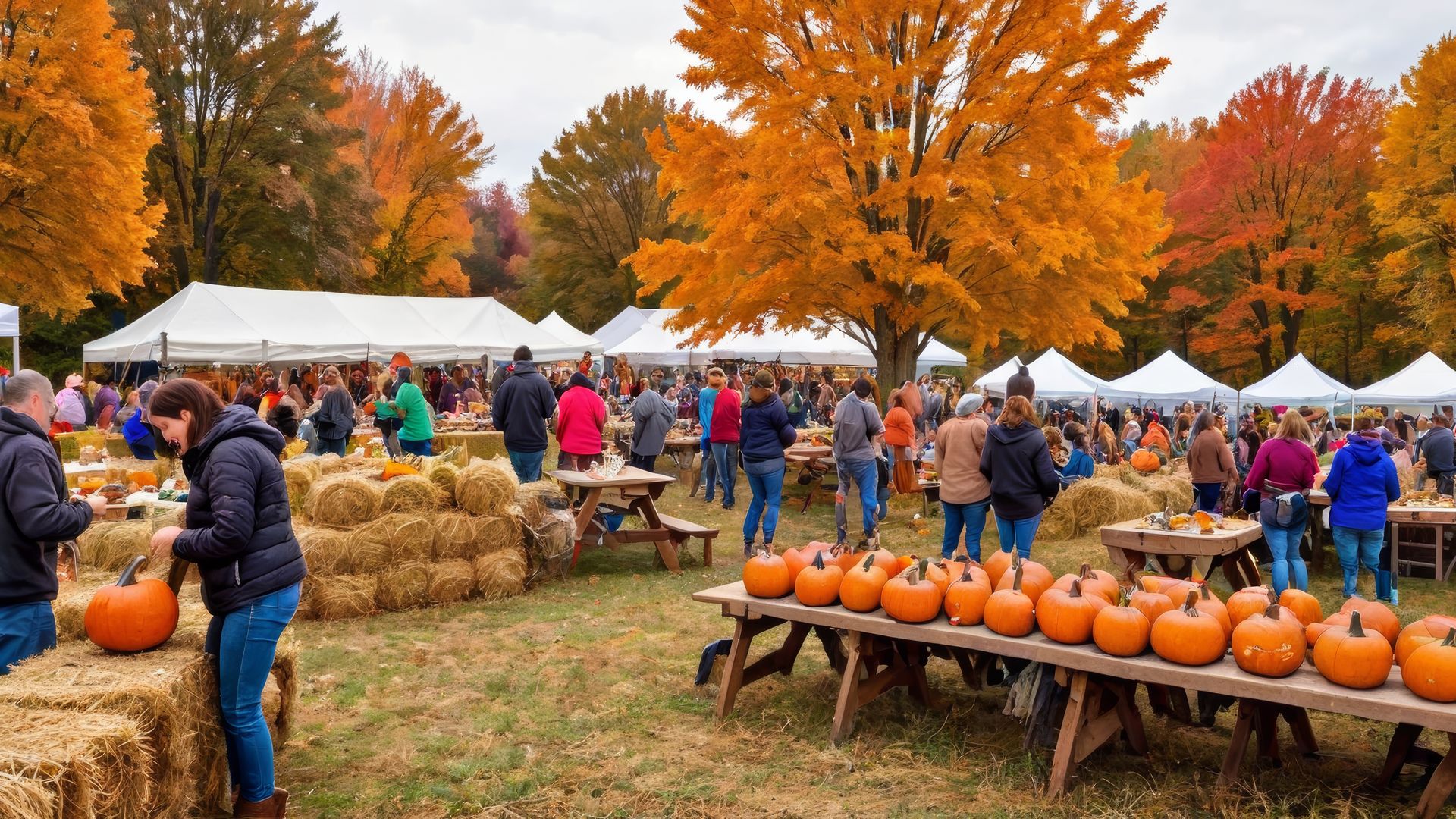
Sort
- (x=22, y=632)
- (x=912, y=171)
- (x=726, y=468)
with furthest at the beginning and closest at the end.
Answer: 1. (x=912, y=171)
2. (x=726, y=468)
3. (x=22, y=632)

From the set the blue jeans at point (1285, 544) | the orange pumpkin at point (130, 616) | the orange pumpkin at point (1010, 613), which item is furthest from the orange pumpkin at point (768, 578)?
the blue jeans at point (1285, 544)

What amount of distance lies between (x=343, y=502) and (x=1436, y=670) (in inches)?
266

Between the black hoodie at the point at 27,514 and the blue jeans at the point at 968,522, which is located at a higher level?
the black hoodie at the point at 27,514

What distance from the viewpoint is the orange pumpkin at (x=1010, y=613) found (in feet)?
13.6

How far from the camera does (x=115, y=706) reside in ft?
9.87

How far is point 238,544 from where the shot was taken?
10.6ft

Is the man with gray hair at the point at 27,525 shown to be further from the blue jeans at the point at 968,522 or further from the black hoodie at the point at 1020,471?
the blue jeans at the point at 968,522

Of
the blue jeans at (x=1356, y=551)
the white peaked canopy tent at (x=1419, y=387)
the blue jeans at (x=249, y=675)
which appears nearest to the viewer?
the blue jeans at (x=249, y=675)

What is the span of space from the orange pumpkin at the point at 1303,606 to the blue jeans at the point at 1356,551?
3893 mm

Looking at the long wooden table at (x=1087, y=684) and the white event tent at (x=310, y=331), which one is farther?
the white event tent at (x=310, y=331)

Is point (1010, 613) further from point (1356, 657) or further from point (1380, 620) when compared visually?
point (1380, 620)

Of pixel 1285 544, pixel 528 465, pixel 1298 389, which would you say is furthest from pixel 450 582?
pixel 1298 389

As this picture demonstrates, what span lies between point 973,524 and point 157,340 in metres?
14.6

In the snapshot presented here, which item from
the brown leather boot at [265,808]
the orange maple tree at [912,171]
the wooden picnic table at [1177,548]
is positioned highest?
the orange maple tree at [912,171]
